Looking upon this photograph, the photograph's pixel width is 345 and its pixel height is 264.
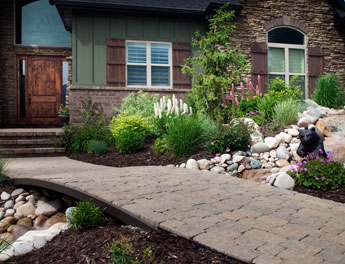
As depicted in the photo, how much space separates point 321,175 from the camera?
4.36 metres

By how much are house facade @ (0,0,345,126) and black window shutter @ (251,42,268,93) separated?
3cm

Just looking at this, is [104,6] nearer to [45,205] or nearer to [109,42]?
[109,42]

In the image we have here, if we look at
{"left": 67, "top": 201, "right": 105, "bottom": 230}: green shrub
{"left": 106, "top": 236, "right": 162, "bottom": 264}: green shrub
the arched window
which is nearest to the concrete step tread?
{"left": 67, "top": 201, "right": 105, "bottom": 230}: green shrub

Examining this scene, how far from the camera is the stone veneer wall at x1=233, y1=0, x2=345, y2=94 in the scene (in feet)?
35.4

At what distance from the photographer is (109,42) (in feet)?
32.8

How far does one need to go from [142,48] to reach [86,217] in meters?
8.06

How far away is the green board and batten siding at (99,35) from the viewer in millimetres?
9773

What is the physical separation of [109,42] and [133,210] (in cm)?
795

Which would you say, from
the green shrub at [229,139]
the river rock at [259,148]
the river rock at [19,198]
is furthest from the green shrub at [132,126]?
the river rock at [19,198]

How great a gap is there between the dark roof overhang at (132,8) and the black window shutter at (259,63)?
142cm

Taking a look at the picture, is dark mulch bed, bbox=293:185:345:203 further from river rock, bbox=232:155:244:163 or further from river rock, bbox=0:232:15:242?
river rock, bbox=0:232:15:242

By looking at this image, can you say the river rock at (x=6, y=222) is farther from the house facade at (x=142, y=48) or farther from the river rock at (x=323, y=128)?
the river rock at (x=323, y=128)

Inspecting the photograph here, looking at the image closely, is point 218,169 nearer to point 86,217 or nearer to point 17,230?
point 86,217

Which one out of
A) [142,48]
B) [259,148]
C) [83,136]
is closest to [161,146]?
[259,148]
